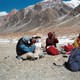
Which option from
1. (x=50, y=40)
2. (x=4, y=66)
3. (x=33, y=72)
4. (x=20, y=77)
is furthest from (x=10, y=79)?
(x=50, y=40)

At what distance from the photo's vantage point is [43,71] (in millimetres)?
10531

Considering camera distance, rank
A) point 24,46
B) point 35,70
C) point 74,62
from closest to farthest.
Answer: point 74,62 → point 35,70 → point 24,46

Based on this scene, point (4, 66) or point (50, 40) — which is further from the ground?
point (50, 40)

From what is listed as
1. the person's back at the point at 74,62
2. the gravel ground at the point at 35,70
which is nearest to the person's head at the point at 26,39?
the gravel ground at the point at 35,70

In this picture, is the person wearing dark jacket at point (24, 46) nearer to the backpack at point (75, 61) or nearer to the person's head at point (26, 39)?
the person's head at point (26, 39)

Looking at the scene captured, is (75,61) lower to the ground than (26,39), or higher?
lower

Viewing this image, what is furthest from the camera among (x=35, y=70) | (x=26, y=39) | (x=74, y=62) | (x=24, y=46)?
(x=24, y=46)

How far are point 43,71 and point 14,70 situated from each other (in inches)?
49.2

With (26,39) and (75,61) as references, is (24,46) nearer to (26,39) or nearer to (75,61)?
(26,39)

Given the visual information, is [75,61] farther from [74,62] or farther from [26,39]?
[26,39]

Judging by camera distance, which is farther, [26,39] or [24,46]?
[24,46]

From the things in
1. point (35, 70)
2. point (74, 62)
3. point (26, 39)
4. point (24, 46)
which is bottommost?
point (35, 70)

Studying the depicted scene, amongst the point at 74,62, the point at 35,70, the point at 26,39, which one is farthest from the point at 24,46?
the point at 74,62

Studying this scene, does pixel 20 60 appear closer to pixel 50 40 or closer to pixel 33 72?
pixel 33 72
